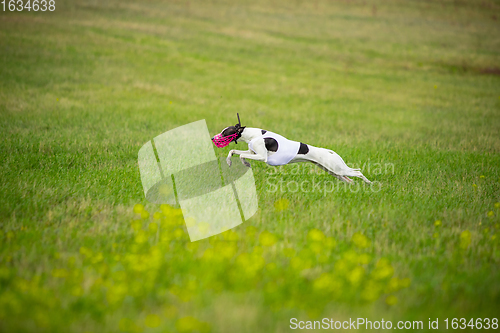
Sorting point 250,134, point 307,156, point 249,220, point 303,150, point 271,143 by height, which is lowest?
point 249,220

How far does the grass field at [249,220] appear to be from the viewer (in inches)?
117

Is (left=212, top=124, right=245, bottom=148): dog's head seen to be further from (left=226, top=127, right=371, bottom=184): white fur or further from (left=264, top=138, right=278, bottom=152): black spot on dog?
(left=264, top=138, right=278, bottom=152): black spot on dog

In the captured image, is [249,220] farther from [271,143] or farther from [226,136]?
[226,136]

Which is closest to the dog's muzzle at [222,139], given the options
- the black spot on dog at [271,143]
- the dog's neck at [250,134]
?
the dog's neck at [250,134]

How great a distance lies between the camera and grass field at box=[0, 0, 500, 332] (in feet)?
9.76

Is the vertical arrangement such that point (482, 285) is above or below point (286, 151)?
below

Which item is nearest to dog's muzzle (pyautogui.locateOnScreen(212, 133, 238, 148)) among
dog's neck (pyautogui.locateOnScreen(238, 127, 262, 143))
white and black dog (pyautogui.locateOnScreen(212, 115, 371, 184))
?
white and black dog (pyautogui.locateOnScreen(212, 115, 371, 184))

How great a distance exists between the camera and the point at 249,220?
4.84 metres

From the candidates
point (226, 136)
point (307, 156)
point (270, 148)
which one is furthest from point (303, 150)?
point (226, 136)

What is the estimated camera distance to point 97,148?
318 inches

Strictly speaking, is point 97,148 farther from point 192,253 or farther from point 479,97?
point 479,97

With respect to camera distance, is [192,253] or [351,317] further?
[192,253]

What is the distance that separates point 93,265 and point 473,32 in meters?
42.7

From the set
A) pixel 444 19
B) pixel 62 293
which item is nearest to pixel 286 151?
pixel 62 293
